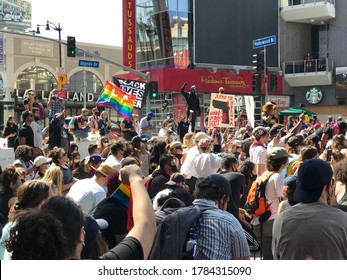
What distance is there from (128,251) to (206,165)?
5.38 metres

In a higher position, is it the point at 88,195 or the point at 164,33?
the point at 164,33

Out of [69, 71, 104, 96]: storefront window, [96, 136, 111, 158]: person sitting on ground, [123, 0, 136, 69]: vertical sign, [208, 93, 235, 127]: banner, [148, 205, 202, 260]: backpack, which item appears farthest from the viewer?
[69, 71, 104, 96]: storefront window

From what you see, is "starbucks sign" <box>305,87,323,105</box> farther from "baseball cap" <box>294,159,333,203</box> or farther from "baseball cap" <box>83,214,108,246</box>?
"baseball cap" <box>83,214,108,246</box>

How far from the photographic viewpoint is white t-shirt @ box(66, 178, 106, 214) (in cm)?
536

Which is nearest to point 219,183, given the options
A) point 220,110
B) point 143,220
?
point 143,220

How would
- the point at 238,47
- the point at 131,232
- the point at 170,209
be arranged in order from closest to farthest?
1. the point at 131,232
2. the point at 170,209
3. the point at 238,47

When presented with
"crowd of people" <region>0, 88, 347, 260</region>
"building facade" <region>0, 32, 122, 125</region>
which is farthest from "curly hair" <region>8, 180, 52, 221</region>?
"building facade" <region>0, 32, 122, 125</region>

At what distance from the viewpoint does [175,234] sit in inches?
131

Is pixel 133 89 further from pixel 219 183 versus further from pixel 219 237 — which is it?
pixel 219 237

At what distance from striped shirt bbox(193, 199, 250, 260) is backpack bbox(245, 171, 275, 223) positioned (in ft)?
7.83

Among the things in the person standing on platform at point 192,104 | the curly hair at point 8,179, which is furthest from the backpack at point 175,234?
the person standing on platform at point 192,104

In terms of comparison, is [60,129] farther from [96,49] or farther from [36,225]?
[96,49]

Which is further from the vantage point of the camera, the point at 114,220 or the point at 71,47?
the point at 71,47

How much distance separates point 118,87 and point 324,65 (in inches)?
795
